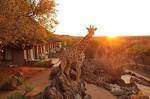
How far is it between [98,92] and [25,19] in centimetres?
1096

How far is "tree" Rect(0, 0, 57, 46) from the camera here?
29350 millimetres

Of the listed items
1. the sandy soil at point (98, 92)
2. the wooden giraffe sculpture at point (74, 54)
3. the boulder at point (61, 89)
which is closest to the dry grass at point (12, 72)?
the sandy soil at point (98, 92)

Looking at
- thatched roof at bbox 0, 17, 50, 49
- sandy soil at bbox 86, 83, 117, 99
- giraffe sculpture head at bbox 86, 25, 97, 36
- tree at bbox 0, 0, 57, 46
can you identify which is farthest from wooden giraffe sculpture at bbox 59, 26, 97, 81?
thatched roof at bbox 0, 17, 50, 49

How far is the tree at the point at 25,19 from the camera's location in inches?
1156

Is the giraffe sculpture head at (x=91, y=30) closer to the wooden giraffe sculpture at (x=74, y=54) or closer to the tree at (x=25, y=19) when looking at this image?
the wooden giraffe sculpture at (x=74, y=54)

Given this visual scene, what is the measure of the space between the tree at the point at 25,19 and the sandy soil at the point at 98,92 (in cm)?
851

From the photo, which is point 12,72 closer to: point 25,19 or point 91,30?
point 25,19

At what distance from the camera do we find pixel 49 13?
1490 inches

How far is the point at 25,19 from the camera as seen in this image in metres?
33.4

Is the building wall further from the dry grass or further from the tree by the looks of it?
the dry grass

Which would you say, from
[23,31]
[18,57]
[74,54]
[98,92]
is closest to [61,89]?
[74,54]

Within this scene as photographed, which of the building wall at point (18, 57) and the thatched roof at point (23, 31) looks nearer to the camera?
the thatched roof at point (23, 31)

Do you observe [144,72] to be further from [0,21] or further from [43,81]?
[0,21]

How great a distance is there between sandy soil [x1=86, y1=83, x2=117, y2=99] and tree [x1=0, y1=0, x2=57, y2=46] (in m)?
8.51
